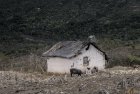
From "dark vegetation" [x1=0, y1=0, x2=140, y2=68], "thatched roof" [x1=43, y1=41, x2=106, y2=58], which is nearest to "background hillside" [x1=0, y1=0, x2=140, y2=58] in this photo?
"dark vegetation" [x1=0, y1=0, x2=140, y2=68]

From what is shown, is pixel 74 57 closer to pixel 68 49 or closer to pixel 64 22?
pixel 68 49

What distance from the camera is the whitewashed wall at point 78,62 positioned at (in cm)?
4366

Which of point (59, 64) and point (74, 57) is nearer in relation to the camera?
point (74, 57)

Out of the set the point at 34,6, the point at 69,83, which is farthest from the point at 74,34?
the point at 69,83

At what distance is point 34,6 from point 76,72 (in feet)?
351

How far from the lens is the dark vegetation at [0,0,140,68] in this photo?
95.2 meters

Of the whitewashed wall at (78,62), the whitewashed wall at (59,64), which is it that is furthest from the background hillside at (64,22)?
the whitewashed wall at (59,64)

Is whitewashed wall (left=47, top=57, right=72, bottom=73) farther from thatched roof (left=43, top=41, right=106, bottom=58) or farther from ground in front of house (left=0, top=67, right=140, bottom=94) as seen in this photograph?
ground in front of house (left=0, top=67, right=140, bottom=94)

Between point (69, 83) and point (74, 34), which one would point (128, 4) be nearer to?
point (74, 34)

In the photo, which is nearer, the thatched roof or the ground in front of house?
the ground in front of house

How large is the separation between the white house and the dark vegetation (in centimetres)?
3157

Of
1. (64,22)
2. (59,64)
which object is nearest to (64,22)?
(64,22)

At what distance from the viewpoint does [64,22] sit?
12194 cm

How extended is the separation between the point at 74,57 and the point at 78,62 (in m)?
0.78
